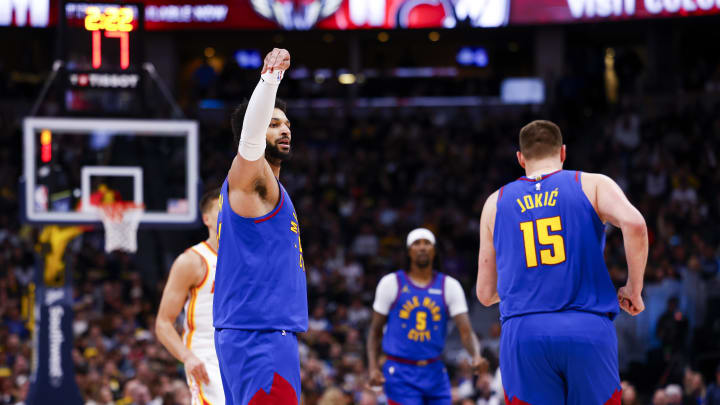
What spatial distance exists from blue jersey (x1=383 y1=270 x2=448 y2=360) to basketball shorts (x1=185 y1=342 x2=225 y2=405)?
107 inches

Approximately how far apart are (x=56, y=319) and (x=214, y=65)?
16036 millimetres

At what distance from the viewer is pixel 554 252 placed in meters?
5.79

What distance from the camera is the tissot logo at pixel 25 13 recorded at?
72.9 ft

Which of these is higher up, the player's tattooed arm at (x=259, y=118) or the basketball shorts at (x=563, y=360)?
the player's tattooed arm at (x=259, y=118)

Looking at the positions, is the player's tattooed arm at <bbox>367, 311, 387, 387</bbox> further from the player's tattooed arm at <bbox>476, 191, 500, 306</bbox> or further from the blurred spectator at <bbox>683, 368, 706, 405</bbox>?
the blurred spectator at <bbox>683, 368, 706, 405</bbox>

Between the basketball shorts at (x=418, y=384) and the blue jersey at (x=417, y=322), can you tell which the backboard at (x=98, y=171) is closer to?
the blue jersey at (x=417, y=322)

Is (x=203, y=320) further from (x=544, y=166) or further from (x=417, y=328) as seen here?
(x=417, y=328)

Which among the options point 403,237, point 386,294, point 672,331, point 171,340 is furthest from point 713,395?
point 403,237

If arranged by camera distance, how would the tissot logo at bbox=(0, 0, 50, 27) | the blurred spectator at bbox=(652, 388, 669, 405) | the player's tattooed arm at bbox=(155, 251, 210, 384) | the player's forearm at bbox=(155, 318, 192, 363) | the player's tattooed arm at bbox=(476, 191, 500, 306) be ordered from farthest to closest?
the tissot logo at bbox=(0, 0, 50, 27) < the blurred spectator at bbox=(652, 388, 669, 405) < the player's tattooed arm at bbox=(155, 251, 210, 384) < the player's forearm at bbox=(155, 318, 192, 363) < the player's tattooed arm at bbox=(476, 191, 500, 306)

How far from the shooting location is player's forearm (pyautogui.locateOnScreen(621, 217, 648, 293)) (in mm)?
5605

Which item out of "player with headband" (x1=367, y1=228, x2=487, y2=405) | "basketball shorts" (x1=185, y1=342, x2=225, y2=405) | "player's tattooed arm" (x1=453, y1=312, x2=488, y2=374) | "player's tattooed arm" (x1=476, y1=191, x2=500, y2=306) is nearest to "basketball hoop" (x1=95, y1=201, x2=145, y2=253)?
"player with headband" (x1=367, y1=228, x2=487, y2=405)

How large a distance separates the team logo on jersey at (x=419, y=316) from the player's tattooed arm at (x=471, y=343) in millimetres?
202

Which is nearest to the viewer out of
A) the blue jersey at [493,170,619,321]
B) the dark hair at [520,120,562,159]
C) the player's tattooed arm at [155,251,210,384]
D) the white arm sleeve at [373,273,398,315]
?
the blue jersey at [493,170,619,321]

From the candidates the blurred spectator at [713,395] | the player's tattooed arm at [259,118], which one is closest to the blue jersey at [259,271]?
the player's tattooed arm at [259,118]
